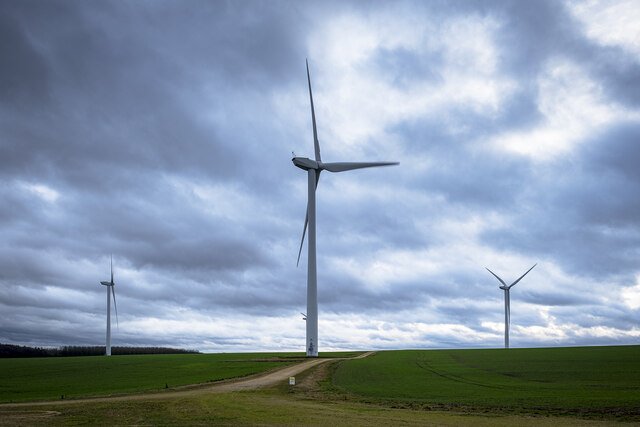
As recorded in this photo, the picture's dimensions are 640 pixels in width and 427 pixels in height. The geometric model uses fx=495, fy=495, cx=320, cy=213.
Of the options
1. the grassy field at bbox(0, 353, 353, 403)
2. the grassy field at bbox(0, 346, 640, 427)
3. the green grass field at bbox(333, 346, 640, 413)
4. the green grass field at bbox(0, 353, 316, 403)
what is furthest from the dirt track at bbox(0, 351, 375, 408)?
the green grass field at bbox(333, 346, 640, 413)

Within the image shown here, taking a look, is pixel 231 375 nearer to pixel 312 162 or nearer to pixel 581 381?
pixel 581 381

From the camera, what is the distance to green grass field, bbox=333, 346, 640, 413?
1348 inches

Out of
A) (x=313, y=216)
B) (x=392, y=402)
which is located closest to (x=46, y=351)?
(x=313, y=216)

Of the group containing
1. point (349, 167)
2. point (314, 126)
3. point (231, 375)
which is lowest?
point (231, 375)

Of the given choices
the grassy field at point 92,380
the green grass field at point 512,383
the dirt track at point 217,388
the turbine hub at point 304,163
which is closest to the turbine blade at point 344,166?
the turbine hub at point 304,163

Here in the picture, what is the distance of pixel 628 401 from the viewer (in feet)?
108

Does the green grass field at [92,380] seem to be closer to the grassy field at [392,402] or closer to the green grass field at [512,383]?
the grassy field at [392,402]

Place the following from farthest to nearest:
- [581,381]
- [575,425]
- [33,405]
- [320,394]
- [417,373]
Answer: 1. [417,373]
2. [581,381]
3. [320,394]
4. [33,405]
5. [575,425]

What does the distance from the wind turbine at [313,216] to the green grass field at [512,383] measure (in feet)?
51.6

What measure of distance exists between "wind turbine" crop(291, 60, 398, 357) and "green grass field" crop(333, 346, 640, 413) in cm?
1573

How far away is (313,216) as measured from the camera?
3378 inches

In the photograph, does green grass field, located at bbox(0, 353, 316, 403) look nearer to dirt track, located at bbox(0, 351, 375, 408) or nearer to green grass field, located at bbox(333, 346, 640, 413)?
dirt track, located at bbox(0, 351, 375, 408)

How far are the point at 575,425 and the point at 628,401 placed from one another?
32.9ft

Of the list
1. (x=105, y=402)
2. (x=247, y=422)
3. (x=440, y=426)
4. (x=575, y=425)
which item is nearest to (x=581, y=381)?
(x=575, y=425)
